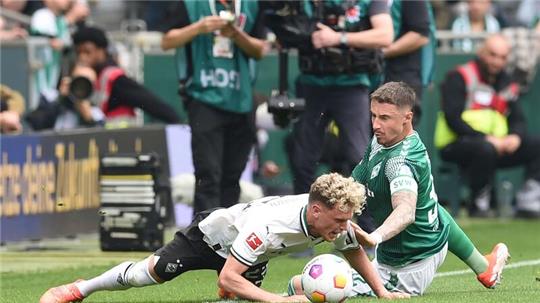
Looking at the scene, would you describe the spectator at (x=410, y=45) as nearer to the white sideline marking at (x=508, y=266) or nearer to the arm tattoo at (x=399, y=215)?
the white sideline marking at (x=508, y=266)

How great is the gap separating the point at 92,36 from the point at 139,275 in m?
7.30

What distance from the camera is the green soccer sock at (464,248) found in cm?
948

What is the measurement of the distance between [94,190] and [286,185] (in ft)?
8.97

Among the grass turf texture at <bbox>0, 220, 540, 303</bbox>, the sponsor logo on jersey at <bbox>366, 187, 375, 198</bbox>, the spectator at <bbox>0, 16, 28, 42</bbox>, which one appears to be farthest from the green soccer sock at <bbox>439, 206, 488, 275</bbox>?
the spectator at <bbox>0, 16, 28, 42</bbox>

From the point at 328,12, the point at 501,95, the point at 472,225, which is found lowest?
the point at 472,225

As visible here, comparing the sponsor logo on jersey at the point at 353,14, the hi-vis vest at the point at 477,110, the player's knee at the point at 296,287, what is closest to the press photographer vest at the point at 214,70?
the sponsor logo on jersey at the point at 353,14

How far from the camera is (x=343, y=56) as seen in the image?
11961 mm

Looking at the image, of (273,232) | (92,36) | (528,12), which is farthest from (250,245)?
(528,12)

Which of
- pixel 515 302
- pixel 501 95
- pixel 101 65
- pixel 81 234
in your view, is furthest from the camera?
pixel 501 95

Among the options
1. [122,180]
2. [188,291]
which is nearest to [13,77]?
[122,180]

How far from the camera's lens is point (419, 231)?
9.09 meters

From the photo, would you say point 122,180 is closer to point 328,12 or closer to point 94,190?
point 94,190

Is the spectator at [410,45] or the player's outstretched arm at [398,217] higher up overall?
the spectator at [410,45]

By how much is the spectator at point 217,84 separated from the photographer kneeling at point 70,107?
3523 mm
